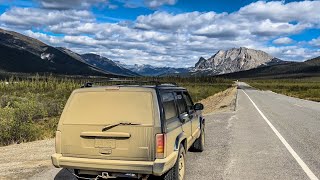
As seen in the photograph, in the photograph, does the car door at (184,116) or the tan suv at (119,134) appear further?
the car door at (184,116)

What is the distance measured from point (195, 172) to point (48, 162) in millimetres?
3185

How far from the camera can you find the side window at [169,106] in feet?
19.6

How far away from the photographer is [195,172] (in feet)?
24.2

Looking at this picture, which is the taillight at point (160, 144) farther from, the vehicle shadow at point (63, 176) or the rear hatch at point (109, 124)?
the vehicle shadow at point (63, 176)

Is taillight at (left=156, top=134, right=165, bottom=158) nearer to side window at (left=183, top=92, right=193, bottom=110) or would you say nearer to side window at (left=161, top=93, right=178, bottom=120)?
side window at (left=161, top=93, right=178, bottom=120)

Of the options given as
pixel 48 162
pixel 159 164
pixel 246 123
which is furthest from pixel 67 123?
pixel 246 123

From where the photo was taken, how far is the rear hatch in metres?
5.57

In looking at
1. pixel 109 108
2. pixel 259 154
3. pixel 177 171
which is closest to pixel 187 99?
pixel 259 154

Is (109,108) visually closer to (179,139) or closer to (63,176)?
(179,139)

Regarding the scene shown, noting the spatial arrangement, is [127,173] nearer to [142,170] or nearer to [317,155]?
[142,170]

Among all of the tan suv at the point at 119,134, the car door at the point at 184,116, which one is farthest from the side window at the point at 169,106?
the car door at the point at 184,116

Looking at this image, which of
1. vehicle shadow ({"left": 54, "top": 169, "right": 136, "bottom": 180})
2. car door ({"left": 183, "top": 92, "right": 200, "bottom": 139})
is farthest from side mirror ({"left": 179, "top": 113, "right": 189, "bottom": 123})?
vehicle shadow ({"left": 54, "top": 169, "right": 136, "bottom": 180})

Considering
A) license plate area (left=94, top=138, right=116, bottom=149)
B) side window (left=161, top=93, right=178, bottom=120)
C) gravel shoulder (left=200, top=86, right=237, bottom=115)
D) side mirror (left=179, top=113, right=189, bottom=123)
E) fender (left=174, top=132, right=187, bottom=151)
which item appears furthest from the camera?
gravel shoulder (left=200, top=86, right=237, bottom=115)

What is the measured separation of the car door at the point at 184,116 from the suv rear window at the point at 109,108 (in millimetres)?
1228
